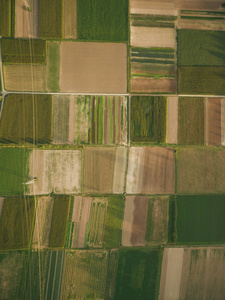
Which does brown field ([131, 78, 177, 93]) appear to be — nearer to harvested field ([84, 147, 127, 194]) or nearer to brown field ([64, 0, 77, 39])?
harvested field ([84, 147, 127, 194])

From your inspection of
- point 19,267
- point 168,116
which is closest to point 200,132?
point 168,116

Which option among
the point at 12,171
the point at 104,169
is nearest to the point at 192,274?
the point at 104,169

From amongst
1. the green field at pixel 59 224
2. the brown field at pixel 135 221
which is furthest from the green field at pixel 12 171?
the brown field at pixel 135 221

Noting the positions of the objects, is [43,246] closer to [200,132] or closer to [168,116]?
[168,116]

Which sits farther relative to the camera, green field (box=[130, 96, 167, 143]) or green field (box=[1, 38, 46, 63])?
green field (box=[130, 96, 167, 143])

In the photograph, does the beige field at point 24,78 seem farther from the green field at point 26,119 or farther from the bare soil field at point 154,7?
the bare soil field at point 154,7

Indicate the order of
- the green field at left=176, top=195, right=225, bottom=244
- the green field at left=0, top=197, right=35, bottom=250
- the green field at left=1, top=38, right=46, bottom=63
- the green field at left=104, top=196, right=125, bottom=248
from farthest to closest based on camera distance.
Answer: the green field at left=176, top=195, right=225, bottom=244 < the green field at left=104, top=196, right=125, bottom=248 < the green field at left=1, top=38, right=46, bottom=63 < the green field at left=0, top=197, right=35, bottom=250

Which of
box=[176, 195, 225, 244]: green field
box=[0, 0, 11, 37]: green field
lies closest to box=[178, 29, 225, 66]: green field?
box=[176, 195, 225, 244]: green field
